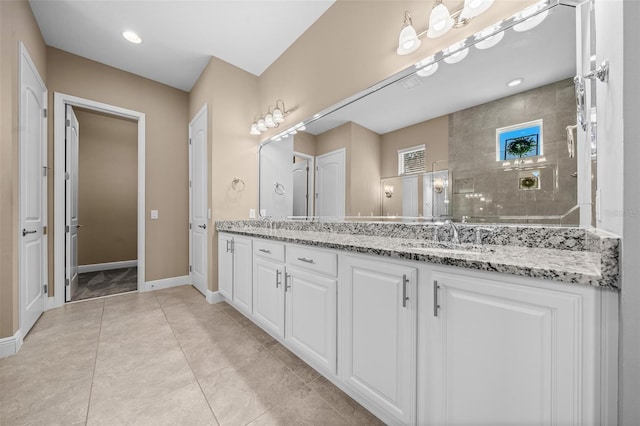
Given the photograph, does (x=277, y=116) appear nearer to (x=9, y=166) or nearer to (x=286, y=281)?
(x=286, y=281)

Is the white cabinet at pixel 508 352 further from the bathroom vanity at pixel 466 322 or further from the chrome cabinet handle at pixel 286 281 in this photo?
the chrome cabinet handle at pixel 286 281

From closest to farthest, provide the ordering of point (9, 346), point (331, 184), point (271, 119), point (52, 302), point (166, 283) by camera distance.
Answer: point (9, 346), point (331, 184), point (52, 302), point (271, 119), point (166, 283)

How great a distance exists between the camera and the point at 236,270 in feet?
7.96

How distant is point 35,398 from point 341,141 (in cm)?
251

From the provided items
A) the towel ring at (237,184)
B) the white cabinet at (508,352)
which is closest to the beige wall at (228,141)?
the towel ring at (237,184)

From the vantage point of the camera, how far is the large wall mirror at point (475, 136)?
3.60ft

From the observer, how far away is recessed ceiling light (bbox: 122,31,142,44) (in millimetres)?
2539

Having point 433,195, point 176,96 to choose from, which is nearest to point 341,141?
point 433,195

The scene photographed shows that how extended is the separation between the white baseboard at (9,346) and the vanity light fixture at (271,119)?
2.71m

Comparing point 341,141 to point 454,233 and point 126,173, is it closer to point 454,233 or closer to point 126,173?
point 454,233

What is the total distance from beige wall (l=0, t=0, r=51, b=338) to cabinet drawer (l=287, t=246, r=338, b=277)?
2.07 metres

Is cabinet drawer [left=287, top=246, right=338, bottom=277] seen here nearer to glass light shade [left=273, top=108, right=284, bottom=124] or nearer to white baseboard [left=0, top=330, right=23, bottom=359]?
glass light shade [left=273, top=108, right=284, bottom=124]

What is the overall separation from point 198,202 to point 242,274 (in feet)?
5.00

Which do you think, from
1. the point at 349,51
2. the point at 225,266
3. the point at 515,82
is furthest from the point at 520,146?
the point at 225,266
